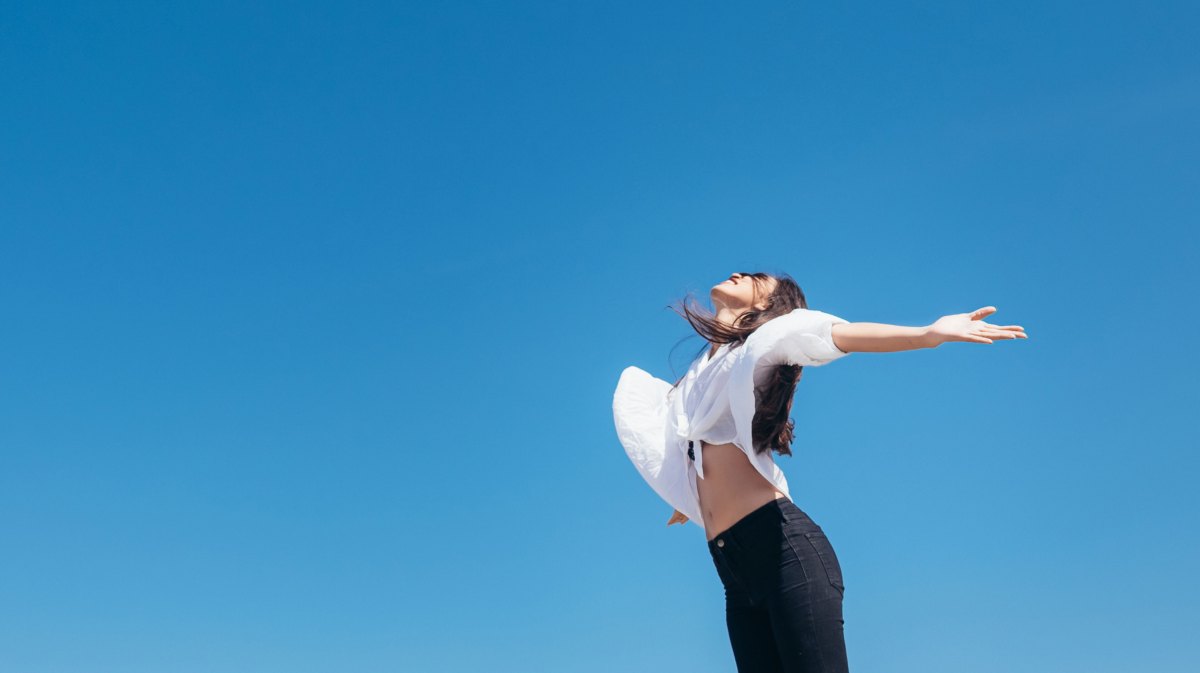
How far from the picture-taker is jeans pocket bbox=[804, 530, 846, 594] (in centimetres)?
478

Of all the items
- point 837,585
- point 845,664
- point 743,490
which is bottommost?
point 845,664

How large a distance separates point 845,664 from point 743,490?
3.06ft

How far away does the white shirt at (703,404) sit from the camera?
15.8 feet

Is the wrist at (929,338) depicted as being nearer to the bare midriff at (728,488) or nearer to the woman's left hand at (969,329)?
the woman's left hand at (969,329)

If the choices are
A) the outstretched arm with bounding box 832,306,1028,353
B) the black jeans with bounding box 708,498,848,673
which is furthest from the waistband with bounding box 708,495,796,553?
the outstretched arm with bounding box 832,306,1028,353

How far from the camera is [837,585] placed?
479cm

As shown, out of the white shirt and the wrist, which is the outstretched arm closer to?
the wrist

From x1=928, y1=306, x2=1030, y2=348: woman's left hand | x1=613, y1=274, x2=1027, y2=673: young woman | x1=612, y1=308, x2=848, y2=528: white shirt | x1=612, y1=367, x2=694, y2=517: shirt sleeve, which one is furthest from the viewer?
x1=612, y1=367, x2=694, y2=517: shirt sleeve

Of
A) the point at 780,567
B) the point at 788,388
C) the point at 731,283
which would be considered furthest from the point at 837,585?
the point at 731,283

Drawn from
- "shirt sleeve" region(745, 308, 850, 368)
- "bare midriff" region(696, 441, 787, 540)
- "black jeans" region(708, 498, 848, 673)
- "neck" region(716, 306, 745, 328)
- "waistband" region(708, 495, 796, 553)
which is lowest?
"black jeans" region(708, 498, 848, 673)

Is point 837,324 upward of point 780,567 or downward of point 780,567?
upward

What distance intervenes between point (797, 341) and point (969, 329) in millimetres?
781

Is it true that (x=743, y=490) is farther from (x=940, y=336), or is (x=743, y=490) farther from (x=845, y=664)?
(x=940, y=336)

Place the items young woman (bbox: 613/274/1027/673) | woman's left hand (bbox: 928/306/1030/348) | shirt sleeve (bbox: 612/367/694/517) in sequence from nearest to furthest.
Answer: woman's left hand (bbox: 928/306/1030/348), young woman (bbox: 613/274/1027/673), shirt sleeve (bbox: 612/367/694/517)
